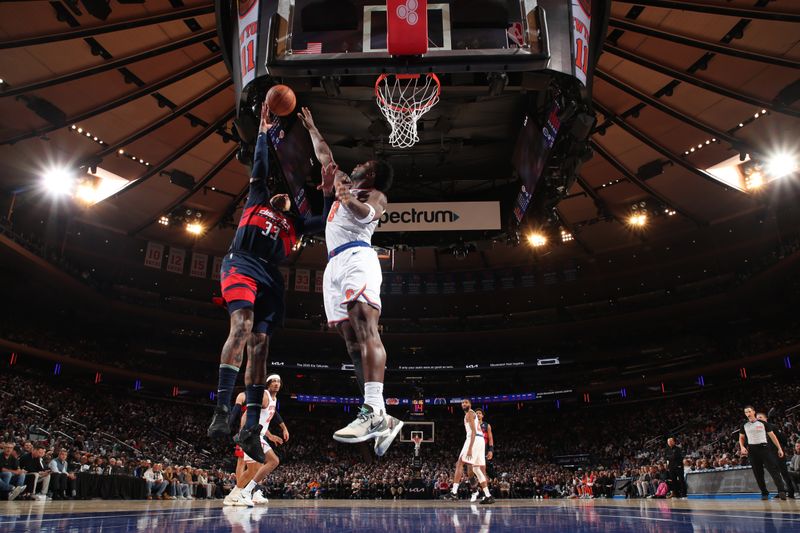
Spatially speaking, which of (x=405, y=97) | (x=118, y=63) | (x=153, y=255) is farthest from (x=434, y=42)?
(x=153, y=255)

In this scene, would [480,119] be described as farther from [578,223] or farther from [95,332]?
[95,332]

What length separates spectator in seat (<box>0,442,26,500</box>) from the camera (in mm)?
11068

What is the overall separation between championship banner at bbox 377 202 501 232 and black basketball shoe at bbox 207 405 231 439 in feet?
22.7

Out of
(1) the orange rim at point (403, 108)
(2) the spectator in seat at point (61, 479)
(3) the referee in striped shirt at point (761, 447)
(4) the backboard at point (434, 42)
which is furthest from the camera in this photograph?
(2) the spectator in seat at point (61, 479)

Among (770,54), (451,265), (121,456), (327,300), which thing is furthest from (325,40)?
(451,265)

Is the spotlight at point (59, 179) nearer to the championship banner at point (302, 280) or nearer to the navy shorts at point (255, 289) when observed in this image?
the championship banner at point (302, 280)

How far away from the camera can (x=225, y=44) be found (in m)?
9.07

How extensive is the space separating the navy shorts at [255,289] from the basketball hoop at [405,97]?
4075 millimetres

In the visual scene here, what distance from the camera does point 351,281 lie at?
4.40 metres

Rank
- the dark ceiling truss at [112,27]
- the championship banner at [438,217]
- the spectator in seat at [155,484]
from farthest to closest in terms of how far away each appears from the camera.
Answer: the spectator in seat at [155,484]
the championship banner at [438,217]
the dark ceiling truss at [112,27]

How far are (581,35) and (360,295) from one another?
5.94 m

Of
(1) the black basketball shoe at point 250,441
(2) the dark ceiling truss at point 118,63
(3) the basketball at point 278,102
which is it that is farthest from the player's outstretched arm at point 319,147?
(2) the dark ceiling truss at point 118,63

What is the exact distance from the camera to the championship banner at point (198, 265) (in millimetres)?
28328

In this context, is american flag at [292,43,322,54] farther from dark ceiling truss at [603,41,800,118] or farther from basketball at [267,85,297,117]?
dark ceiling truss at [603,41,800,118]
